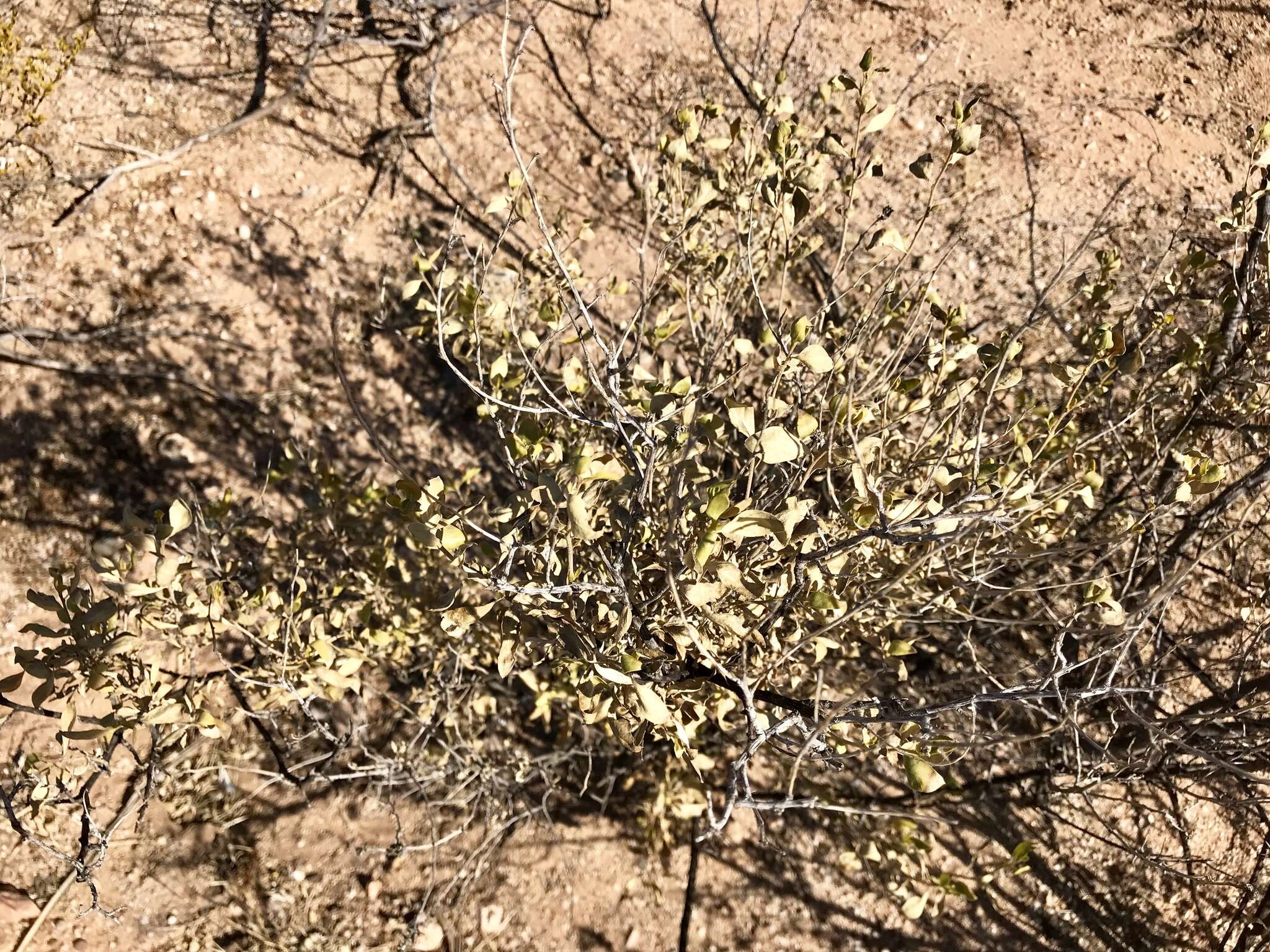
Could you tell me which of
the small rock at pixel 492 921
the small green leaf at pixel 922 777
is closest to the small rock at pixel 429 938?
the small rock at pixel 492 921

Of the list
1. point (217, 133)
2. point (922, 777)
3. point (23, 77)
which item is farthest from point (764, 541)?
point (23, 77)

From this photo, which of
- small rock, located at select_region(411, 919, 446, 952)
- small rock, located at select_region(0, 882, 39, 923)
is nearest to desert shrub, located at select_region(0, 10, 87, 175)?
small rock, located at select_region(0, 882, 39, 923)

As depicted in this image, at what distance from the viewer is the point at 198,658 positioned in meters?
3.06

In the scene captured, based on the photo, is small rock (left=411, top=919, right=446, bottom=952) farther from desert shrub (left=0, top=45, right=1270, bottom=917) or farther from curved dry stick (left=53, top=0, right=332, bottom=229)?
curved dry stick (left=53, top=0, right=332, bottom=229)

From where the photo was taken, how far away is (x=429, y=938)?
2883mm

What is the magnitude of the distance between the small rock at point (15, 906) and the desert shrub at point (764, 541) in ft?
0.97

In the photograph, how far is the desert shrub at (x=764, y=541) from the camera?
164cm

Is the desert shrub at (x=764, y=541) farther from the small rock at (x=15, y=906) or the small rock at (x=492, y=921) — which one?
the small rock at (x=492, y=921)

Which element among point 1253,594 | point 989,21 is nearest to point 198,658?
point 1253,594

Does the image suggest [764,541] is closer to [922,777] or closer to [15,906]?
[922,777]

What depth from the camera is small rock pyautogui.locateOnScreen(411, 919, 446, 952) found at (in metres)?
2.88

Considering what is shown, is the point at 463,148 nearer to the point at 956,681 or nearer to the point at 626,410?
the point at 626,410

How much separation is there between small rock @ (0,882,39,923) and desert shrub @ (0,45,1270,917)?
0.30 m

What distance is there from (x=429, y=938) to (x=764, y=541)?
6.76 ft
